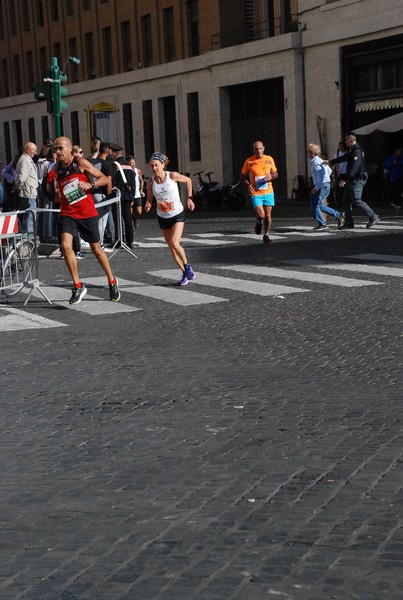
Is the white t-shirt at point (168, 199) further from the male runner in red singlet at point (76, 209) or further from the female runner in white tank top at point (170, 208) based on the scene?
the male runner in red singlet at point (76, 209)

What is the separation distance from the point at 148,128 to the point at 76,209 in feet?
129

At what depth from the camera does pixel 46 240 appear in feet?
66.9

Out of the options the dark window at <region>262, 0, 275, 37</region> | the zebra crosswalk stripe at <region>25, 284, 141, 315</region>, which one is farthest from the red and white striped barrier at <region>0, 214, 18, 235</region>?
the dark window at <region>262, 0, 275, 37</region>

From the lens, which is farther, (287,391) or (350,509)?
(287,391)

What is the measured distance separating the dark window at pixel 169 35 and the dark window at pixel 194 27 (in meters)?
1.60

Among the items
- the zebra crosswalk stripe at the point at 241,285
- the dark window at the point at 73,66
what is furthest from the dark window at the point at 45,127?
the zebra crosswalk stripe at the point at 241,285

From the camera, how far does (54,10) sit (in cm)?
5981

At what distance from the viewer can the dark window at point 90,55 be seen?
55.9 metres

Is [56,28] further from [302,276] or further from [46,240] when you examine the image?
[302,276]

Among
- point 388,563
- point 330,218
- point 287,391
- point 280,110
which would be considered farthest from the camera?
point 280,110

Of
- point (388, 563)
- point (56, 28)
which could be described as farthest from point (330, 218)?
point (56, 28)

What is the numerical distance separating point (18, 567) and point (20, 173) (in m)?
16.0

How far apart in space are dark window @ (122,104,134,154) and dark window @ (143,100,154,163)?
56.6 inches

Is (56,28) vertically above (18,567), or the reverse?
(56,28)
